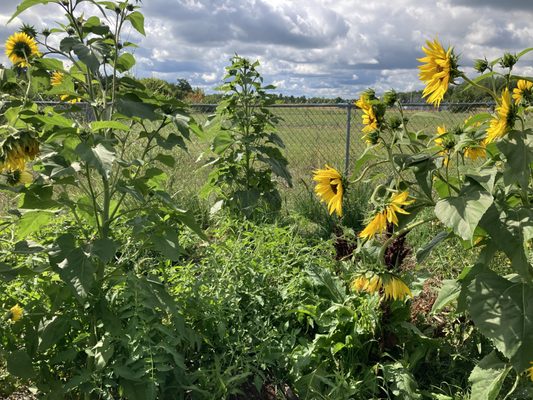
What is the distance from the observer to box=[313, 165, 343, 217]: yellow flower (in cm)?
214

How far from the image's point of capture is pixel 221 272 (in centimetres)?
283

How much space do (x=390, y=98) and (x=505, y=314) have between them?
88 cm

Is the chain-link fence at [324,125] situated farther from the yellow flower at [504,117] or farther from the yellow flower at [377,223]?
the yellow flower at [377,223]

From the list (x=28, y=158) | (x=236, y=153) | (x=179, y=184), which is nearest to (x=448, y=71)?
(x=28, y=158)

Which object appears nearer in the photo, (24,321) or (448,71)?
(448,71)

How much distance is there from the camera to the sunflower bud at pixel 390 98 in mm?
2145

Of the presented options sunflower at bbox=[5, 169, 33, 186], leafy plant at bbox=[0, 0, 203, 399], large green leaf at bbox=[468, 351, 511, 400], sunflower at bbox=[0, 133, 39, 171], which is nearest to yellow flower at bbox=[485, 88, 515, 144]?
large green leaf at bbox=[468, 351, 511, 400]

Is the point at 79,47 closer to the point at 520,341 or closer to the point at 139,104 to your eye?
the point at 139,104

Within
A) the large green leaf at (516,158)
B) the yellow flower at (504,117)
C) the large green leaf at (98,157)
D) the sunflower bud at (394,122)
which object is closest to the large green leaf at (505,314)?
the large green leaf at (516,158)

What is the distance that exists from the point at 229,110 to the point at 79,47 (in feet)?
8.62

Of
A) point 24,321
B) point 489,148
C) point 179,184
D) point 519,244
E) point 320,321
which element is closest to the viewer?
point 519,244

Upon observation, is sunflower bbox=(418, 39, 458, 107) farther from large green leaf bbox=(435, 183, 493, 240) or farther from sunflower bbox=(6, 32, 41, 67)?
sunflower bbox=(6, 32, 41, 67)

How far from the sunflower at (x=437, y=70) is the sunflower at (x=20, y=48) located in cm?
171

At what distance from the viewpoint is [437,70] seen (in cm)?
204
